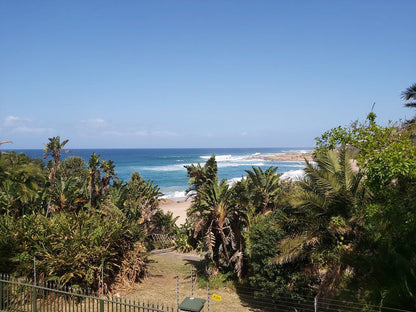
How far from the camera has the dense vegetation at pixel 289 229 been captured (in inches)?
309

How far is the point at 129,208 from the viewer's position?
1745cm

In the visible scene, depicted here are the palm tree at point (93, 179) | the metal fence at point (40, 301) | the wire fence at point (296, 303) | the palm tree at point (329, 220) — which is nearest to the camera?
the metal fence at point (40, 301)

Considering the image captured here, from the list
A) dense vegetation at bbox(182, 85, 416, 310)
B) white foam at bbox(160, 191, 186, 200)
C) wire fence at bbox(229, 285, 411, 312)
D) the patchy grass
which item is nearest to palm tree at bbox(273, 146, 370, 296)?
dense vegetation at bbox(182, 85, 416, 310)

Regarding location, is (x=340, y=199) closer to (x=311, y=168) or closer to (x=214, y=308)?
(x=311, y=168)

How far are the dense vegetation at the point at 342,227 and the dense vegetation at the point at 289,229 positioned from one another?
0.11 ft

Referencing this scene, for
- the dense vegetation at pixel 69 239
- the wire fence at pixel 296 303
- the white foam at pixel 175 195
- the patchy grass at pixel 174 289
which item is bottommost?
the white foam at pixel 175 195

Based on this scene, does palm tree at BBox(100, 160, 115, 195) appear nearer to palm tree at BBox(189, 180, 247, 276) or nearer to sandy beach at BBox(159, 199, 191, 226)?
palm tree at BBox(189, 180, 247, 276)

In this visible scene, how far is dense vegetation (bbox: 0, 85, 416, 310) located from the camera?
309 inches

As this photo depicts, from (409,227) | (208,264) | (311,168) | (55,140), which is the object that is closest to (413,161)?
(409,227)

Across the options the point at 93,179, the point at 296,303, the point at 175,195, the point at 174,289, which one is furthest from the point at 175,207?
the point at 296,303

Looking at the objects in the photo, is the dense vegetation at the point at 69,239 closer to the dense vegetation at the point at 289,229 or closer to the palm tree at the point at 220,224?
the dense vegetation at the point at 289,229

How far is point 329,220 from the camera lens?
1059 cm

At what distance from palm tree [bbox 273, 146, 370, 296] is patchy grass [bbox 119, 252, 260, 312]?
3.67 m

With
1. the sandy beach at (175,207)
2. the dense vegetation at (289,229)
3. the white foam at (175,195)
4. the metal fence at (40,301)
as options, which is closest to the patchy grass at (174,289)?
→ the dense vegetation at (289,229)
